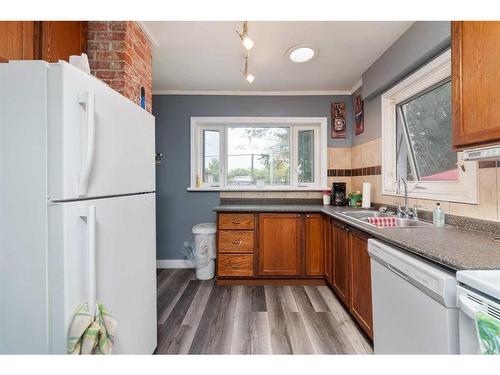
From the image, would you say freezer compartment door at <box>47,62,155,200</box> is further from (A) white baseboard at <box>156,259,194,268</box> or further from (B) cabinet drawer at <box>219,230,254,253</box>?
(A) white baseboard at <box>156,259,194,268</box>

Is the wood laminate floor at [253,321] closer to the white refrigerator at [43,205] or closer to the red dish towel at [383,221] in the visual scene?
the red dish towel at [383,221]

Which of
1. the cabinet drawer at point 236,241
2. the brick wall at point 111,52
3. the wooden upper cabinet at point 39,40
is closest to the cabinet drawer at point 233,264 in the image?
the cabinet drawer at point 236,241

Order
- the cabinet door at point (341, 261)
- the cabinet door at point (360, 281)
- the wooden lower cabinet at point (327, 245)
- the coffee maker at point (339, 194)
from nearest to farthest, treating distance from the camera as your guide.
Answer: the cabinet door at point (360, 281) < the cabinet door at point (341, 261) < the wooden lower cabinet at point (327, 245) < the coffee maker at point (339, 194)

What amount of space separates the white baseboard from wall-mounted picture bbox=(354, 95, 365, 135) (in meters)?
2.96

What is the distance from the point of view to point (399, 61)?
2166 millimetres

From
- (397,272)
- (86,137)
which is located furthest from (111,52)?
(397,272)

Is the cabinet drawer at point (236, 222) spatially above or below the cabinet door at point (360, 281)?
above

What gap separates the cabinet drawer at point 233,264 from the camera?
2.90 metres

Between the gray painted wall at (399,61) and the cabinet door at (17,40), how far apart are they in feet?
8.07

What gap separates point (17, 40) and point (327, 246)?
290 cm

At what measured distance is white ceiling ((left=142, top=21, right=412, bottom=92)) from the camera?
6.70ft

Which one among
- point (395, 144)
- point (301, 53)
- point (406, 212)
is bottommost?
point (406, 212)

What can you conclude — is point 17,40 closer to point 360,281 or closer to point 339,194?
point 360,281
